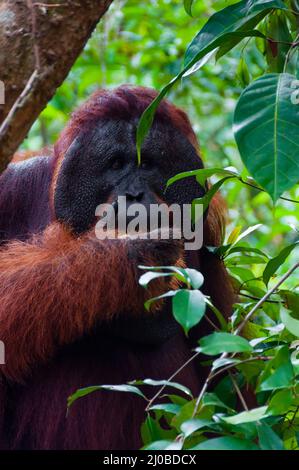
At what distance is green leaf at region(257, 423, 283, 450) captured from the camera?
7.13ft

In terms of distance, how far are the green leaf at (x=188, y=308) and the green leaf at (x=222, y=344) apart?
66mm

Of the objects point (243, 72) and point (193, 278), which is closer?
point (193, 278)

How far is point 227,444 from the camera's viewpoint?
85.2 inches

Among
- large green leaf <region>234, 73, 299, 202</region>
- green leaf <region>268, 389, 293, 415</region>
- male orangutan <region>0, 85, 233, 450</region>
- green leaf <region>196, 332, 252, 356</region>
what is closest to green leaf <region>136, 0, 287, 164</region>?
large green leaf <region>234, 73, 299, 202</region>

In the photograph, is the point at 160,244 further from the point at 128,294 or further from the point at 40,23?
the point at 40,23

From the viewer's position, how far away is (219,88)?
8.12 m

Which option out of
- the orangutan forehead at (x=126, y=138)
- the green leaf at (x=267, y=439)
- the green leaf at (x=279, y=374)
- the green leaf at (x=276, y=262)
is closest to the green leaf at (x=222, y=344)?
the green leaf at (x=279, y=374)

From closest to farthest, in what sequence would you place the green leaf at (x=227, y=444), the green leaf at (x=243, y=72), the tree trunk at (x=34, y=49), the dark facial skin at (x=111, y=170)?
the green leaf at (x=227, y=444) → the tree trunk at (x=34, y=49) → the green leaf at (x=243, y=72) → the dark facial skin at (x=111, y=170)

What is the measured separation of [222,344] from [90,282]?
1187 mm

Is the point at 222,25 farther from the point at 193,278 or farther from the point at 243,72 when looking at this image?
the point at 193,278

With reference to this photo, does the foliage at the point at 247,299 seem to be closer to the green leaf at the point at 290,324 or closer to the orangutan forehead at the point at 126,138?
the green leaf at the point at 290,324
